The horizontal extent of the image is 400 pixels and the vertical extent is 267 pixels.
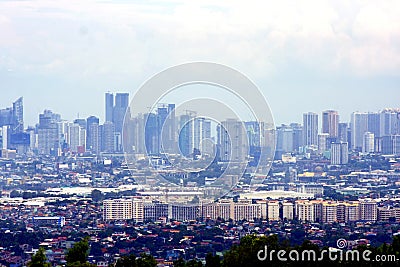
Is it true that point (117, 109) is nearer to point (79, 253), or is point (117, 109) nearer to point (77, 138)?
point (77, 138)

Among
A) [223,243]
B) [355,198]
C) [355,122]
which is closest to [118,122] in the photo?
[355,122]

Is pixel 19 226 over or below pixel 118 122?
below

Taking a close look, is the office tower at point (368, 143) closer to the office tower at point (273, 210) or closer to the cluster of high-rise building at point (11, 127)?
the cluster of high-rise building at point (11, 127)

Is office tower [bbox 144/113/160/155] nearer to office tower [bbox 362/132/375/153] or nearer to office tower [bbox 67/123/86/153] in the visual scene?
office tower [bbox 362/132/375/153]

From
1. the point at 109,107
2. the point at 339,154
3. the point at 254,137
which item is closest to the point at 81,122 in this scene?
the point at 109,107

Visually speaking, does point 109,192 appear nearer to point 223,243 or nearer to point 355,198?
point 355,198

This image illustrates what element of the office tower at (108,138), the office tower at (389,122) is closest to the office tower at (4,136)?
the office tower at (108,138)
